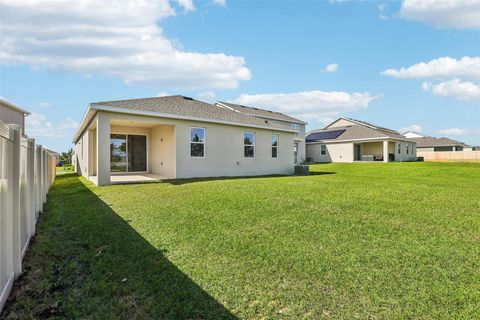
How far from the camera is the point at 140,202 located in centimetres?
753

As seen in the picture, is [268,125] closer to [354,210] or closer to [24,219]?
[354,210]

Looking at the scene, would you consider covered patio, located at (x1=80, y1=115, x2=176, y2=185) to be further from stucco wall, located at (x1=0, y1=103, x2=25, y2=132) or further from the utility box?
stucco wall, located at (x1=0, y1=103, x2=25, y2=132)

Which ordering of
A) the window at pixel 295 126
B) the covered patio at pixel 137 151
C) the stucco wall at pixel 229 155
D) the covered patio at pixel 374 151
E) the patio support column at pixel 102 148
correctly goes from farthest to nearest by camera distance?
the window at pixel 295 126, the covered patio at pixel 374 151, the covered patio at pixel 137 151, the stucco wall at pixel 229 155, the patio support column at pixel 102 148

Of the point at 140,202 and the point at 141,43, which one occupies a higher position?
the point at 141,43

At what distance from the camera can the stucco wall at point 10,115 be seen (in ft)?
71.6

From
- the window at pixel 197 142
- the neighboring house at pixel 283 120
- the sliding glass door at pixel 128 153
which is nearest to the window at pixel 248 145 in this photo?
the window at pixel 197 142

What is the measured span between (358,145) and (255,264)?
3247 centimetres

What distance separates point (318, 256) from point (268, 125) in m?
14.1

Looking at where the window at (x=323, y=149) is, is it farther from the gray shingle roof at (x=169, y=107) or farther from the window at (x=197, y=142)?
the window at (x=197, y=142)

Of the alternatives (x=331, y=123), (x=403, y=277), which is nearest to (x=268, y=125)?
(x=403, y=277)

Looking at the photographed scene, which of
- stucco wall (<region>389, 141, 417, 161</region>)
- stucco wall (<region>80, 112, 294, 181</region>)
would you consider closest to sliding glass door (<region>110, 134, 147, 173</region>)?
stucco wall (<region>80, 112, 294, 181</region>)

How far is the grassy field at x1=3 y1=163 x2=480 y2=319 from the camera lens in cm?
253

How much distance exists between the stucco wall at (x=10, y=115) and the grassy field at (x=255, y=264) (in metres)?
21.6

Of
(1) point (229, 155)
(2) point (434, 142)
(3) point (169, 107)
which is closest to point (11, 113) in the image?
(3) point (169, 107)
